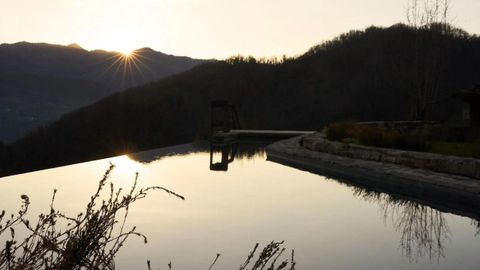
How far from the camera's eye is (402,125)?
1816 centimetres

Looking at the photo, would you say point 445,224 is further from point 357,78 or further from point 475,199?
point 357,78

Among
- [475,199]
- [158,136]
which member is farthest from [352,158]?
[158,136]

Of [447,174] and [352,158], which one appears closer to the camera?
[447,174]

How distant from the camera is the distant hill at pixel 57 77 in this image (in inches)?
3493

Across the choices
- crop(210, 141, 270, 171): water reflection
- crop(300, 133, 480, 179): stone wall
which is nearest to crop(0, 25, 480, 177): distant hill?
crop(210, 141, 270, 171): water reflection

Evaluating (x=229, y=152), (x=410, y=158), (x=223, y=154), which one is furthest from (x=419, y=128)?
(x=410, y=158)

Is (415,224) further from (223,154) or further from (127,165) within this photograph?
(223,154)

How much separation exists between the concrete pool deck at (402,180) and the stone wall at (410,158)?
159 millimetres

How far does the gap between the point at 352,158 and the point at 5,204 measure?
27.4ft

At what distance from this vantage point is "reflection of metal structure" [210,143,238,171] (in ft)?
42.3

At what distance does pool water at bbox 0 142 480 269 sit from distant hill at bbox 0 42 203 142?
237ft

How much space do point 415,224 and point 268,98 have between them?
128 ft

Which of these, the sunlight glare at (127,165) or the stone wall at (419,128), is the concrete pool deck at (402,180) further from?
the stone wall at (419,128)

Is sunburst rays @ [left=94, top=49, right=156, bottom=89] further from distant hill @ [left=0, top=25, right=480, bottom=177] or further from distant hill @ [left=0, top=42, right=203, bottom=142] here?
distant hill @ [left=0, top=25, right=480, bottom=177]
